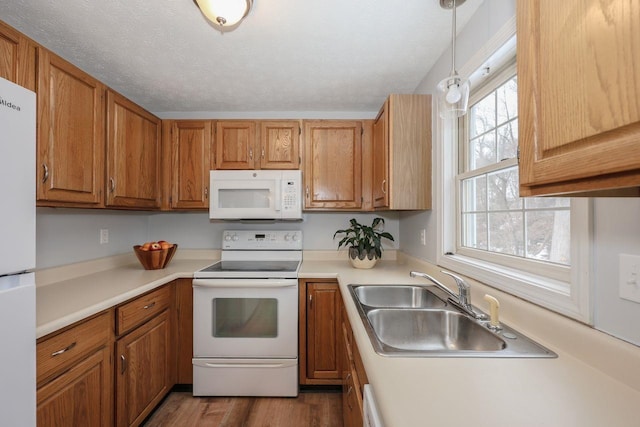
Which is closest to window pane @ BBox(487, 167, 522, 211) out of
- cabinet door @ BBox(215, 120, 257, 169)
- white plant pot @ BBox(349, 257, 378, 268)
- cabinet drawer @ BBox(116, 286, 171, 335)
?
white plant pot @ BBox(349, 257, 378, 268)

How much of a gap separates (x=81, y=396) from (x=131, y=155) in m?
1.46

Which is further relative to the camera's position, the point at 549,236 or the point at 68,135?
the point at 68,135

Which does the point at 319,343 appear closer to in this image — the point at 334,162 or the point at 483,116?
the point at 334,162

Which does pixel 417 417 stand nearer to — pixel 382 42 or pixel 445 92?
pixel 445 92

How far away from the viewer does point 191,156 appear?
242 centimetres

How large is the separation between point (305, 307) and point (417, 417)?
154 centimetres

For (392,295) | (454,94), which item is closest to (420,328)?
(392,295)

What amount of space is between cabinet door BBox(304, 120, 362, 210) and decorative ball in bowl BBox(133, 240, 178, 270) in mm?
1154

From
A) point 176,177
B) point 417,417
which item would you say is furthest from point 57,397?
point 176,177

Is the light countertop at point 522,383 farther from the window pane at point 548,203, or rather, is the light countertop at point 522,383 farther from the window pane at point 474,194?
the window pane at point 474,194

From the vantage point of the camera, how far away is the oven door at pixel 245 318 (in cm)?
201

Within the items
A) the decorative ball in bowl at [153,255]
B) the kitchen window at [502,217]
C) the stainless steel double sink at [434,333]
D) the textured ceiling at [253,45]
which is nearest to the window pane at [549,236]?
the kitchen window at [502,217]

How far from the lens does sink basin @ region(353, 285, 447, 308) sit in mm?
1617

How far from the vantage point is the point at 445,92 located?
1158mm
